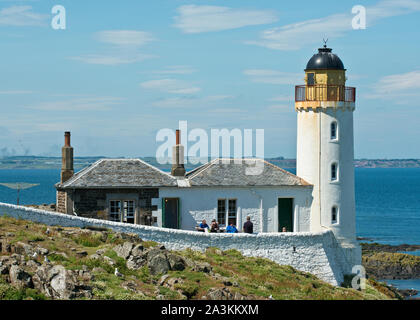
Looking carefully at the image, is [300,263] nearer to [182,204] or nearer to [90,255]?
[182,204]

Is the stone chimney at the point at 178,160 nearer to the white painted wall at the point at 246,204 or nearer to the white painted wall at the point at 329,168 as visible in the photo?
the white painted wall at the point at 246,204

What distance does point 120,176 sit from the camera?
111 feet

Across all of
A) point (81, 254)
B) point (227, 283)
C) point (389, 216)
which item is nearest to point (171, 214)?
point (81, 254)

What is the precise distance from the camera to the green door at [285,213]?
35.8 metres

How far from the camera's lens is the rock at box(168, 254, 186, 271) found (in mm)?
25906

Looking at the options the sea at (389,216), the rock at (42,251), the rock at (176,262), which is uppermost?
the rock at (42,251)

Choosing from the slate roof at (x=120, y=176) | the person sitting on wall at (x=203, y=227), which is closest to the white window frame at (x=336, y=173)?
the person sitting on wall at (x=203, y=227)

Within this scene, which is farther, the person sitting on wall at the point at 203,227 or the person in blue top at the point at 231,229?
the person sitting on wall at the point at 203,227

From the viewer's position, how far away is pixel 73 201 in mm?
32750

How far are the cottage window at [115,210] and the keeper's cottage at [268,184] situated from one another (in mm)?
44

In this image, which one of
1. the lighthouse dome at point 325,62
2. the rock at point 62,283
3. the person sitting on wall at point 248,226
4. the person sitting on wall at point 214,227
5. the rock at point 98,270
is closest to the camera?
the rock at point 62,283

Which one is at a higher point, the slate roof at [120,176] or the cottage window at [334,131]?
the cottage window at [334,131]
